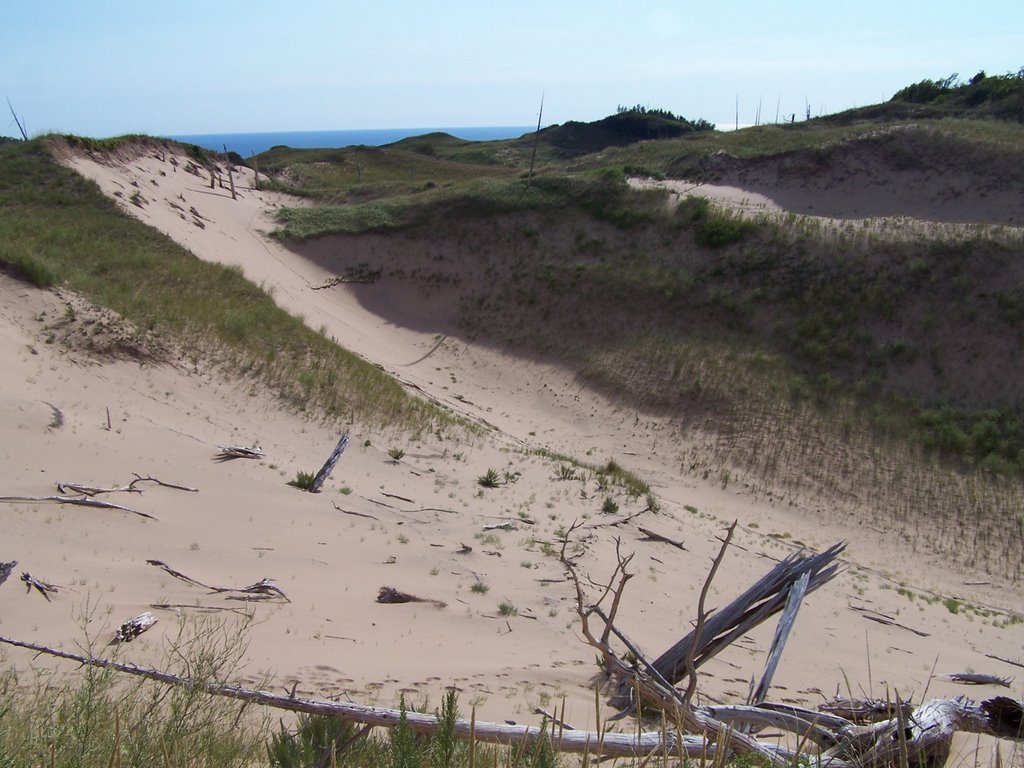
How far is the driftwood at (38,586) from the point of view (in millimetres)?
6035

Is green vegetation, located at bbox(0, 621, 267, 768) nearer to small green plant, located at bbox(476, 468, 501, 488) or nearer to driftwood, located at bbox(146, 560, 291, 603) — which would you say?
driftwood, located at bbox(146, 560, 291, 603)

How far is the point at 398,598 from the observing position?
7488mm

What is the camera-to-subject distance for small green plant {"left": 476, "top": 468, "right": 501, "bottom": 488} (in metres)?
12.4

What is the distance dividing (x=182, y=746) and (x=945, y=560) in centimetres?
1576

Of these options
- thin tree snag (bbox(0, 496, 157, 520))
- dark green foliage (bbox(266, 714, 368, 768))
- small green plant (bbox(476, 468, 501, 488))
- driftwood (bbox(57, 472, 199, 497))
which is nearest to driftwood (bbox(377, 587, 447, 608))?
thin tree snag (bbox(0, 496, 157, 520))

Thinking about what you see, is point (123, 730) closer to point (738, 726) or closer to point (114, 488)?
point (738, 726)

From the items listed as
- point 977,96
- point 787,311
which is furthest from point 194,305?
point 977,96

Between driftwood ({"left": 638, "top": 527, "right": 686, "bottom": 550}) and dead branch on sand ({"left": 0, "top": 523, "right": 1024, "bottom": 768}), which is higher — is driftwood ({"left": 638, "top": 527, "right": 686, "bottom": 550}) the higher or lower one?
the lower one

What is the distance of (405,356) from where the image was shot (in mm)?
22953

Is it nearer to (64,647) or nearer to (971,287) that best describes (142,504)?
(64,647)

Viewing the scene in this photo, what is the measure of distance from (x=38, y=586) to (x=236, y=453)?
4.89 metres

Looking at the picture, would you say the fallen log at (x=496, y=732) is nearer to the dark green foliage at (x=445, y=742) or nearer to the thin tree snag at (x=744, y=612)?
the dark green foliage at (x=445, y=742)

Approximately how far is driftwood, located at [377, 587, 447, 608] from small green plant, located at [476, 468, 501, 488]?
15.7 ft

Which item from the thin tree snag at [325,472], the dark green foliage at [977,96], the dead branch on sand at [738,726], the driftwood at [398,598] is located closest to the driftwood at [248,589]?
the driftwood at [398,598]
